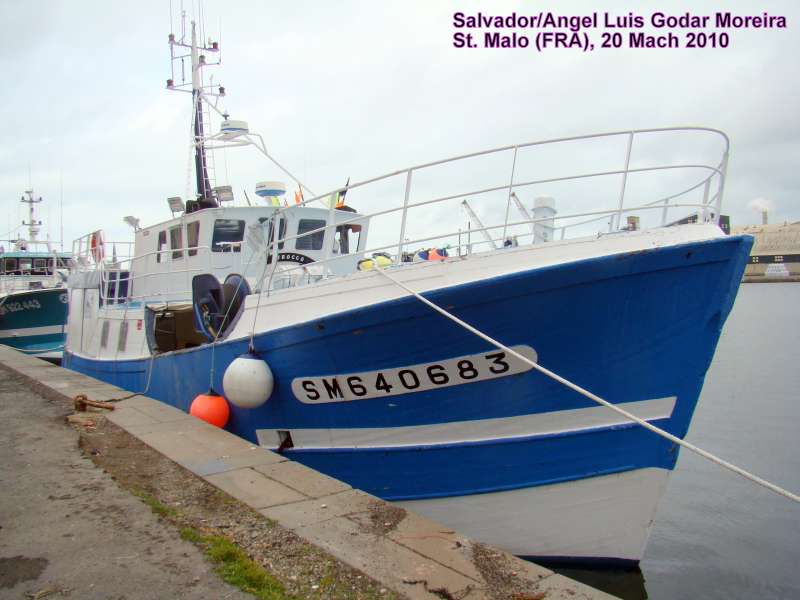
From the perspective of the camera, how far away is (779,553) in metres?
6.39

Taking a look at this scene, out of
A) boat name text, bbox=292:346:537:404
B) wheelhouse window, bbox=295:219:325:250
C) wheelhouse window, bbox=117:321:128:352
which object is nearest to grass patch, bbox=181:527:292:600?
boat name text, bbox=292:346:537:404

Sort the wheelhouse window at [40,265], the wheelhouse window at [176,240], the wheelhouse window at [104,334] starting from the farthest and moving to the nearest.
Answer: the wheelhouse window at [40,265] < the wheelhouse window at [104,334] < the wheelhouse window at [176,240]

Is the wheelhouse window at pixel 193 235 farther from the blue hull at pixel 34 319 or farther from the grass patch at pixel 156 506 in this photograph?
the blue hull at pixel 34 319

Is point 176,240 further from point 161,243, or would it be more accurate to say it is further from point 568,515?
point 568,515

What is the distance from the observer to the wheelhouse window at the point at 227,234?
28.5ft

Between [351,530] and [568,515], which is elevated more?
[351,530]

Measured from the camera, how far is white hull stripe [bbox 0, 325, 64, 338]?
2047cm

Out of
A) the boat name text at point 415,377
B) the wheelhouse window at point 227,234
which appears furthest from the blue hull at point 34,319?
the boat name text at point 415,377

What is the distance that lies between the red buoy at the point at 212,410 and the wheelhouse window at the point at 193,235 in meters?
3.17

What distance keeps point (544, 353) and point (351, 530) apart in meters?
1.84

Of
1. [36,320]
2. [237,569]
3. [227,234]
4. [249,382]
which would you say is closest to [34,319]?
[36,320]

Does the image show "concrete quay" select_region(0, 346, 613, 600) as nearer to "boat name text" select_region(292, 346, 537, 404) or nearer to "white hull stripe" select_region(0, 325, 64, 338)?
"boat name text" select_region(292, 346, 537, 404)

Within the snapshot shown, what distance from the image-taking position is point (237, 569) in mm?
2969

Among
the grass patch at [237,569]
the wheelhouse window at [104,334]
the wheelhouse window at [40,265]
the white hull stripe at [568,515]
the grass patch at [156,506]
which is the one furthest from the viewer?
the wheelhouse window at [40,265]
